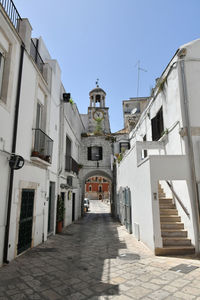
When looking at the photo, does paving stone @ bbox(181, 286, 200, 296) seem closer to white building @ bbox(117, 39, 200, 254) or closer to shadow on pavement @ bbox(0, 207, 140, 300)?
shadow on pavement @ bbox(0, 207, 140, 300)

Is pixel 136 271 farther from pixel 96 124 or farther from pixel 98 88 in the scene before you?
pixel 98 88

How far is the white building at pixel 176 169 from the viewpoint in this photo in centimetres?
634

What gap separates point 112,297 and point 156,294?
82 centimetres

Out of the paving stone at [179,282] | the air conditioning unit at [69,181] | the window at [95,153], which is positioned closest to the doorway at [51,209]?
the air conditioning unit at [69,181]

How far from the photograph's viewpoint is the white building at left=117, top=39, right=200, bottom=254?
6336 mm

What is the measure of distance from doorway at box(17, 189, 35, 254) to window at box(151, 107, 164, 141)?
20.1ft

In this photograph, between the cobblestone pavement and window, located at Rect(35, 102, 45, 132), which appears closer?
the cobblestone pavement

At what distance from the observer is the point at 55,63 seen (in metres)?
10.6

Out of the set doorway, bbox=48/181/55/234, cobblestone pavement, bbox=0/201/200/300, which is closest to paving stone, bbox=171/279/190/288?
cobblestone pavement, bbox=0/201/200/300

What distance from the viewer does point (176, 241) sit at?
639cm

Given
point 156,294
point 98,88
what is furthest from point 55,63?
point 98,88

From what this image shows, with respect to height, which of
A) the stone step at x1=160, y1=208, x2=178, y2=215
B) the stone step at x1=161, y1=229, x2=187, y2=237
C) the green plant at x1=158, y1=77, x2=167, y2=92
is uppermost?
the green plant at x1=158, y1=77, x2=167, y2=92

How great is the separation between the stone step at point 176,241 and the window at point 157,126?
458 cm

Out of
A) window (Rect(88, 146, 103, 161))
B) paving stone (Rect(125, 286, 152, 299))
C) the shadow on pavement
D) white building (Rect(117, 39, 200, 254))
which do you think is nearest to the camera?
paving stone (Rect(125, 286, 152, 299))
